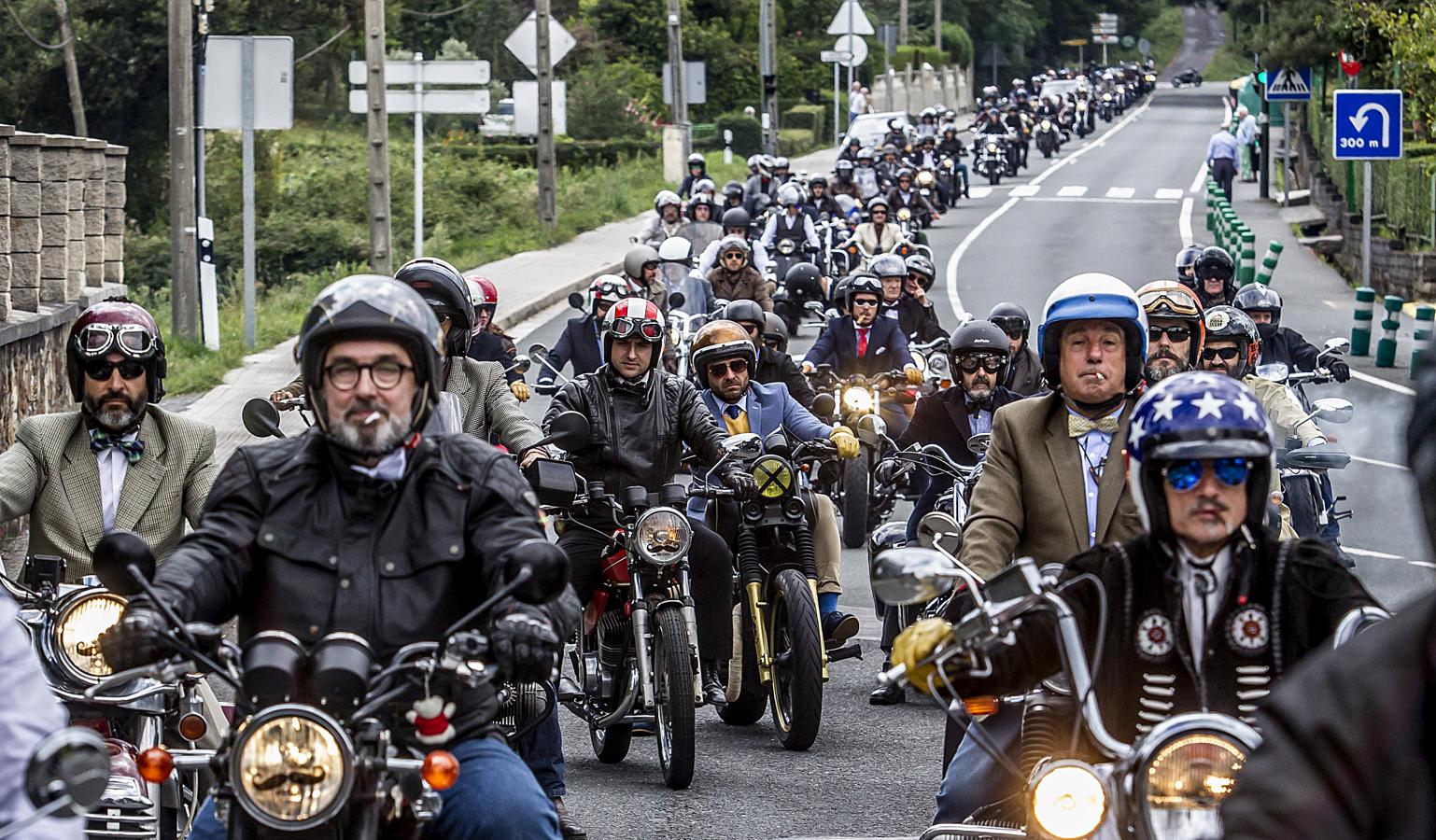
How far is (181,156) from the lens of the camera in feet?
74.1

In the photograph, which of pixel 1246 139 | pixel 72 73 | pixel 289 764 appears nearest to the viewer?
pixel 289 764

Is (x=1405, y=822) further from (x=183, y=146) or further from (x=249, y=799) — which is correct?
(x=183, y=146)

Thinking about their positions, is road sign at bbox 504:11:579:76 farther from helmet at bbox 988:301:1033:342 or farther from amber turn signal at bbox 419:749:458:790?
amber turn signal at bbox 419:749:458:790

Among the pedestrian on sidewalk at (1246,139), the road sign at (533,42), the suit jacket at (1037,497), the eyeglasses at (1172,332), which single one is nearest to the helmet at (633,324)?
the eyeglasses at (1172,332)

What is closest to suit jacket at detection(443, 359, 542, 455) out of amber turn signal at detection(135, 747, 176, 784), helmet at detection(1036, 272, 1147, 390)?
helmet at detection(1036, 272, 1147, 390)

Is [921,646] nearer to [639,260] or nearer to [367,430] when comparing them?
[367,430]

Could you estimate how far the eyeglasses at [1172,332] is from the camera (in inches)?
325

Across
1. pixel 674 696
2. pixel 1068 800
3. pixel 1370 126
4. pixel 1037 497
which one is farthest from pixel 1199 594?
pixel 1370 126

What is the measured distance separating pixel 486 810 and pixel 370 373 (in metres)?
0.89

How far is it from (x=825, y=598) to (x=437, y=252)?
90.3 ft

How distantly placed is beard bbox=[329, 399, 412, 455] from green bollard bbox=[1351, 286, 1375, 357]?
22.3 meters

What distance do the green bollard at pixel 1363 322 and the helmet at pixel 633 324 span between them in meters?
17.9

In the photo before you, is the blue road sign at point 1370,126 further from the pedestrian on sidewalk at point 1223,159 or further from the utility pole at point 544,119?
the pedestrian on sidewalk at point 1223,159

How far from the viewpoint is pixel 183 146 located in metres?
22.6
